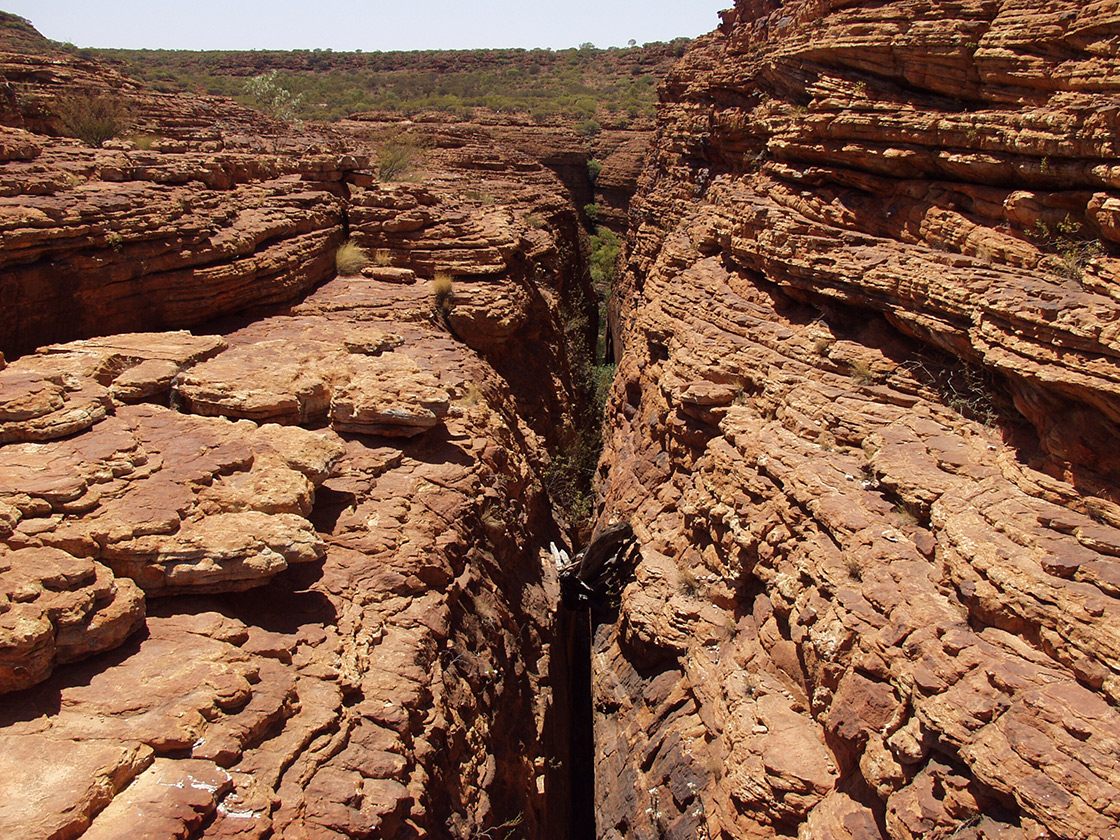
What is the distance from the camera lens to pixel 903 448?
6652 mm

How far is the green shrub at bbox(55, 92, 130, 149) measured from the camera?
14.4 meters

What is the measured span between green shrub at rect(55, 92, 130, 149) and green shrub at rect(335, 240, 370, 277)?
5.77 meters

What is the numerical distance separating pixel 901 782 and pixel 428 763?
360 centimetres

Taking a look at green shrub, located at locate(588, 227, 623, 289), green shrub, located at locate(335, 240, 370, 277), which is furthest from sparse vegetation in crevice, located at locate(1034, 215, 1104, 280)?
green shrub, located at locate(588, 227, 623, 289)

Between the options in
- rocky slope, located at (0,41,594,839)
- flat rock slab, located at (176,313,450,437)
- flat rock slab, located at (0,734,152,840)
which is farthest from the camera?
flat rock slab, located at (176,313,450,437)

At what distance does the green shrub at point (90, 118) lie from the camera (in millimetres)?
14414

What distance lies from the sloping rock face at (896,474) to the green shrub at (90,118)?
1359 centimetres

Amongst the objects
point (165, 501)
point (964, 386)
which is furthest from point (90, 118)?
point (964, 386)

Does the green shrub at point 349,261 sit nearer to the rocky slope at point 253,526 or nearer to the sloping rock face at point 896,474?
the rocky slope at point 253,526

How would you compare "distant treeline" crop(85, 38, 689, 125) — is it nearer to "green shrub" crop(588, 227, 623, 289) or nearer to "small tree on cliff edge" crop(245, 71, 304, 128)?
"small tree on cliff edge" crop(245, 71, 304, 128)

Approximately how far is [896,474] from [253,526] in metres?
5.92

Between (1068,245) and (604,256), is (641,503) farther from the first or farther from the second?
(604,256)

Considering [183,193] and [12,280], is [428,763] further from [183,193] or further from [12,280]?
[183,193]

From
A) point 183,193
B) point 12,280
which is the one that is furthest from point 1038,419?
point 183,193
